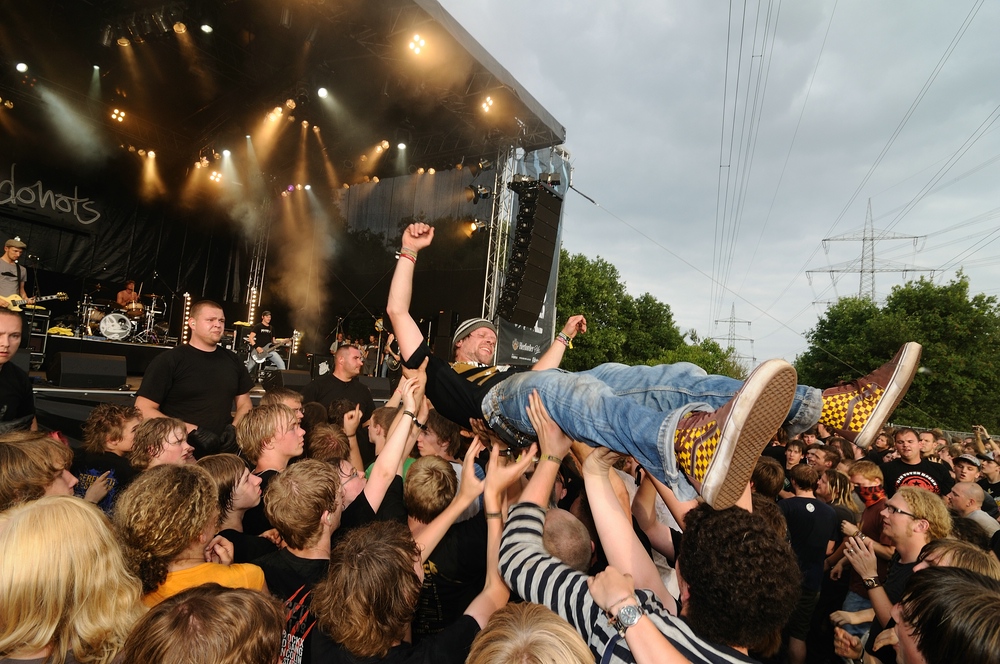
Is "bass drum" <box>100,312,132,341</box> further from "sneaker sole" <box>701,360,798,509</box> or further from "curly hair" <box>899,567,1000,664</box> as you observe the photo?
"curly hair" <box>899,567,1000,664</box>

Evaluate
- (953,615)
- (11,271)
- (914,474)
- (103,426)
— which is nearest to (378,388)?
(11,271)

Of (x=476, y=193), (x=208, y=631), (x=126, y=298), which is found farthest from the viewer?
(x=476, y=193)

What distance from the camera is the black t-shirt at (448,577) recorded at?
206cm

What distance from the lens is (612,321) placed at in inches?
1289

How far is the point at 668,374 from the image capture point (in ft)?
7.67

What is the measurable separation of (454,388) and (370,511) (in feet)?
2.32

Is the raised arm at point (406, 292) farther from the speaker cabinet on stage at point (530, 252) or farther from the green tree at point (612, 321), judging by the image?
the green tree at point (612, 321)

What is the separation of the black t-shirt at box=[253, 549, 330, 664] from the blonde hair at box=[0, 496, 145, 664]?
0.48 metres

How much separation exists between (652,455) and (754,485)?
6.15 feet

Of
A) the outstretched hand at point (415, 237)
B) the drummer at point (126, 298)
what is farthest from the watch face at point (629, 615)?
the drummer at point (126, 298)

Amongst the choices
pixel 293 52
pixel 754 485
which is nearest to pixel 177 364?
pixel 754 485

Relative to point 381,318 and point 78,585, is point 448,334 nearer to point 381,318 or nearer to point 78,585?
point 381,318

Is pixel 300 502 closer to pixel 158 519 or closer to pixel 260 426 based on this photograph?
pixel 158 519

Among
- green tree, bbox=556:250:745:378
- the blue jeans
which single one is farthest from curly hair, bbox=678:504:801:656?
green tree, bbox=556:250:745:378
